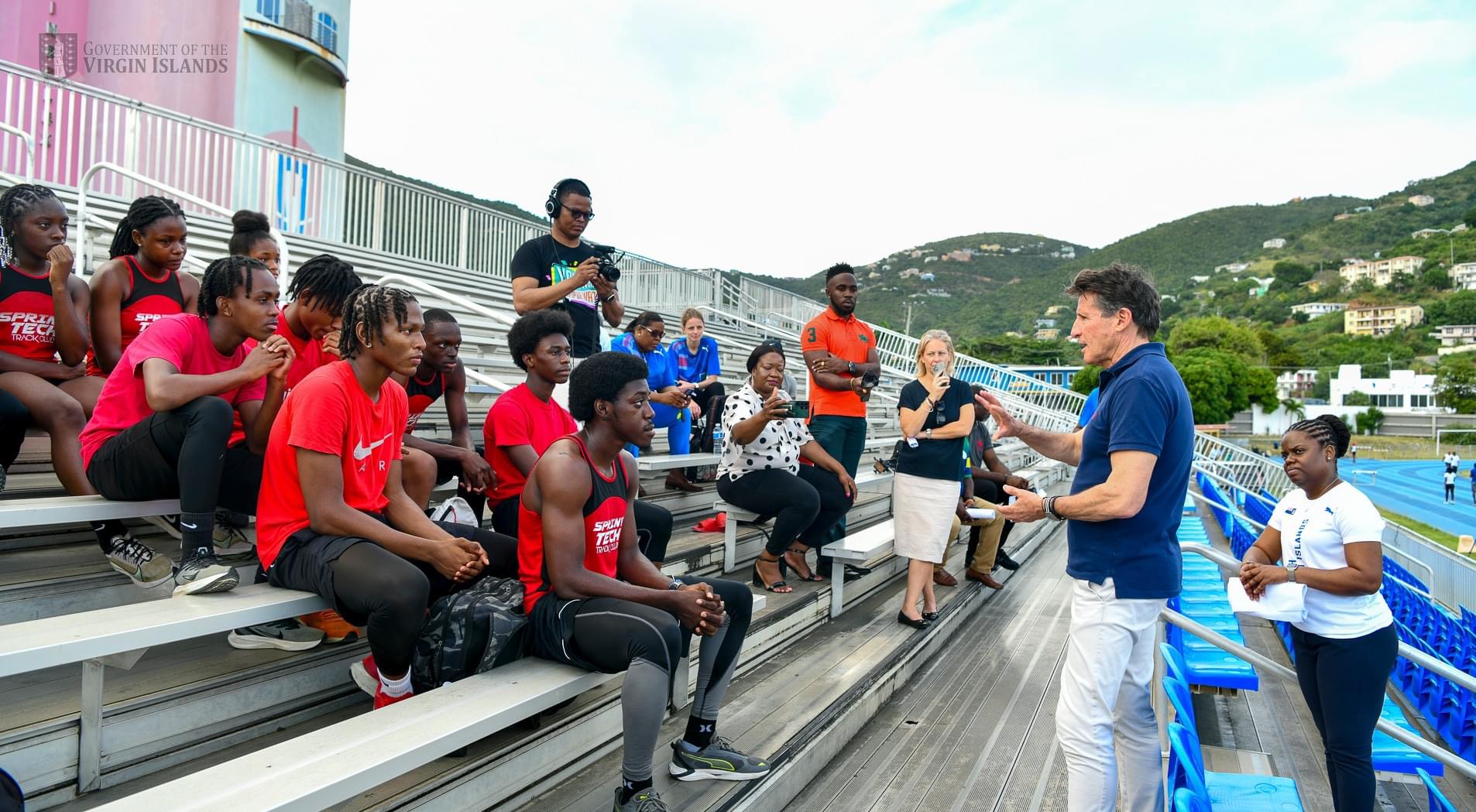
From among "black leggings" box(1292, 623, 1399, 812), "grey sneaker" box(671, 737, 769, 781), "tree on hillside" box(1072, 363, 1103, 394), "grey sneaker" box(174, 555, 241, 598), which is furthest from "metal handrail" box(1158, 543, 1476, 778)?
"tree on hillside" box(1072, 363, 1103, 394)

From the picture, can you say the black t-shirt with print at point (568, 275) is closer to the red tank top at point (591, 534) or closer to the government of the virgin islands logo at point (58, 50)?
the red tank top at point (591, 534)

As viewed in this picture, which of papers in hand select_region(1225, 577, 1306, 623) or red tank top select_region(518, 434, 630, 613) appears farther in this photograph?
papers in hand select_region(1225, 577, 1306, 623)

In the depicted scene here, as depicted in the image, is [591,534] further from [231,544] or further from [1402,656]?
[1402,656]

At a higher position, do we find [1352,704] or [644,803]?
[1352,704]

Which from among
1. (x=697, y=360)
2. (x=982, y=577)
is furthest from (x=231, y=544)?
(x=982, y=577)

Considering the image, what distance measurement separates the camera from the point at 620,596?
274 cm

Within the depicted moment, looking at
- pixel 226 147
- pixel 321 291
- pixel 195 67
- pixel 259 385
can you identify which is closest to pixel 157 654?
pixel 259 385

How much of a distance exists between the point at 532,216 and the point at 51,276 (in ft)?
43.7

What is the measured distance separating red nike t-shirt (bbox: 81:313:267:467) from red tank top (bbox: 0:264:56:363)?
0.78 meters

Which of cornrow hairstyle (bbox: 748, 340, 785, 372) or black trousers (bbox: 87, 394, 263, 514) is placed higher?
cornrow hairstyle (bbox: 748, 340, 785, 372)

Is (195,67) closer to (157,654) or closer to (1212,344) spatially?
(157,654)

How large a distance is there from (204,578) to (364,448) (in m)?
0.59

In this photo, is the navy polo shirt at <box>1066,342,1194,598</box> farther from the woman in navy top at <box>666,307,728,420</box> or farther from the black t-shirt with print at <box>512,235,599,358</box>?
the woman in navy top at <box>666,307,728,420</box>

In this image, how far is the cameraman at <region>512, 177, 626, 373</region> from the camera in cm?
430
